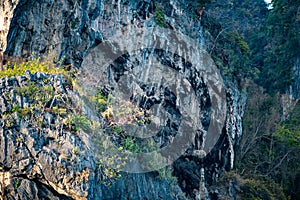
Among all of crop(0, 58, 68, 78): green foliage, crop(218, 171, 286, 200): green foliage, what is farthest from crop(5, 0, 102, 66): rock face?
crop(218, 171, 286, 200): green foliage

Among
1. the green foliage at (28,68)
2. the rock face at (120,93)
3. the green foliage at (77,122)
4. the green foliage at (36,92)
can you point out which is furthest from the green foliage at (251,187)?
the green foliage at (36,92)

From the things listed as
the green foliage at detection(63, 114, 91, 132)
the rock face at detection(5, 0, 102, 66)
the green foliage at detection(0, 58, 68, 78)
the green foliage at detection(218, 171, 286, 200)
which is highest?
the rock face at detection(5, 0, 102, 66)

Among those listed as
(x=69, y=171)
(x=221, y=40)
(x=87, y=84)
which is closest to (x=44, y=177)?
(x=69, y=171)

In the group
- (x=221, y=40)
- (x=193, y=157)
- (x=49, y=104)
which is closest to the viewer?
(x=49, y=104)

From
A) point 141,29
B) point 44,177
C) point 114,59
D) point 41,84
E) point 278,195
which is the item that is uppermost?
point 141,29

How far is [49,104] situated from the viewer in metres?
8.82

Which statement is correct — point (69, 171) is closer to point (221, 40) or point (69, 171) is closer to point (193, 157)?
point (193, 157)

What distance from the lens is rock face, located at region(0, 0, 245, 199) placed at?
805 cm

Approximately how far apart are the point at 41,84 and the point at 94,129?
1.58 m

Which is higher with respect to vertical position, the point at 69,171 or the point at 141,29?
the point at 141,29

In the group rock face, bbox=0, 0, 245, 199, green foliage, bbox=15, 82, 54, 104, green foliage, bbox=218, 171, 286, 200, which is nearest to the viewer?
rock face, bbox=0, 0, 245, 199

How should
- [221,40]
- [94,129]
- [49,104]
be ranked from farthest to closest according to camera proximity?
[221,40] < [94,129] < [49,104]

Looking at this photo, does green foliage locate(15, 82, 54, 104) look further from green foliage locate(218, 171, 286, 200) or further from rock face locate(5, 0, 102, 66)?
green foliage locate(218, 171, 286, 200)

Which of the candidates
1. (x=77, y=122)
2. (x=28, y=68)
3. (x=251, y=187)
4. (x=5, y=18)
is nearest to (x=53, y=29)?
(x=5, y=18)
